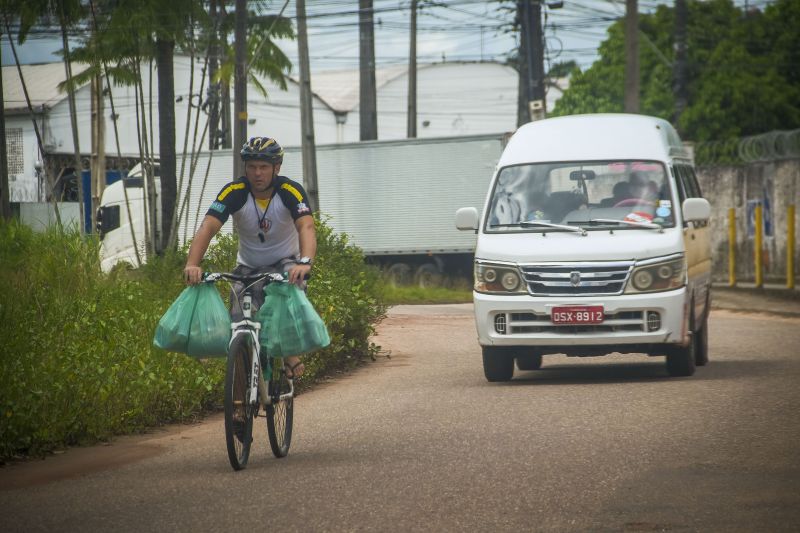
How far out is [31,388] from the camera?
9.68 metres

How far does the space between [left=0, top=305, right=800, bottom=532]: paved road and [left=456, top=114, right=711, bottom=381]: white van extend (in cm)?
44

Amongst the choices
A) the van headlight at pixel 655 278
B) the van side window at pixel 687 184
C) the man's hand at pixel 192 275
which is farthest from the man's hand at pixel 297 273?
the van side window at pixel 687 184

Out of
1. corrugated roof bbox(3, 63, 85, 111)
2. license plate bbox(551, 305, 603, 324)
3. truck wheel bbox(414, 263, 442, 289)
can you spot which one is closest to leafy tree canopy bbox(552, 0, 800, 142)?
corrugated roof bbox(3, 63, 85, 111)

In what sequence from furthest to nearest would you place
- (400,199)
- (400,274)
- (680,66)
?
(680,66), (400,274), (400,199)

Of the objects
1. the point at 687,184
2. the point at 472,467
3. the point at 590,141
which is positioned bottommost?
the point at 472,467

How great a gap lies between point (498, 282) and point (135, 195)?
21.2m

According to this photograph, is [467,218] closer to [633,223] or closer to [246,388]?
[633,223]

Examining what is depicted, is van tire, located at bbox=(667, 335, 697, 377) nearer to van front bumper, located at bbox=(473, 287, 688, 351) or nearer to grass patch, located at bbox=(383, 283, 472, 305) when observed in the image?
van front bumper, located at bbox=(473, 287, 688, 351)

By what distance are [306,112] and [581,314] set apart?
18385 mm

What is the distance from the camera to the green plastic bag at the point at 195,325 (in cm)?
839

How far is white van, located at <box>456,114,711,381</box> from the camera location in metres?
12.2

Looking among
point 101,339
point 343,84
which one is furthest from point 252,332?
point 343,84

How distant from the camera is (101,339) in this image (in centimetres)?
1196

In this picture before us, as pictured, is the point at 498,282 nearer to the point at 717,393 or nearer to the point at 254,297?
the point at 717,393
